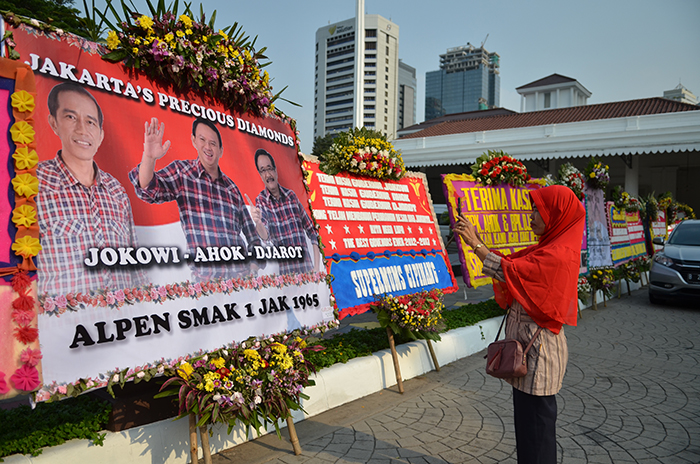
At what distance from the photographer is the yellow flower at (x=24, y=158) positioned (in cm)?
235

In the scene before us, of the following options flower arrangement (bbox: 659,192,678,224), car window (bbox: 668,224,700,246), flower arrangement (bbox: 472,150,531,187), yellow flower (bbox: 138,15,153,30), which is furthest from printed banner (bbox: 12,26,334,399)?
flower arrangement (bbox: 659,192,678,224)

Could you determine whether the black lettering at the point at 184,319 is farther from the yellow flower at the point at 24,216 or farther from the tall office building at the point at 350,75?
the tall office building at the point at 350,75

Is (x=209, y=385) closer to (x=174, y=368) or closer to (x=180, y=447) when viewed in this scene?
(x=174, y=368)

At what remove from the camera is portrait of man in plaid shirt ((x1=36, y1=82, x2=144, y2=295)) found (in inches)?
97.9

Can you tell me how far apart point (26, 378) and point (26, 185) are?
0.95m

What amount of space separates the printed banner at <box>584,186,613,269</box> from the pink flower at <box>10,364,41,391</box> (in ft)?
32.1

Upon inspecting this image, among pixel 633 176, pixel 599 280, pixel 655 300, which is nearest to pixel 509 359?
pixel 599 280

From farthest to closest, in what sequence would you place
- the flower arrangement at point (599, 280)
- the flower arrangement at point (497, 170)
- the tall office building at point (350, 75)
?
→ 1. the tall office building at point (350, 75)
2. the flower arrangement at point (599, 280)
3. the flower arrangement at point (497, 170)

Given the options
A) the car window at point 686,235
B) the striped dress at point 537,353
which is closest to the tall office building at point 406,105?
the car window at point 686,235

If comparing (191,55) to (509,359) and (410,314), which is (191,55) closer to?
(509,359)

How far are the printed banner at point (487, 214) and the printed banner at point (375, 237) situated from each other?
412 millimetres

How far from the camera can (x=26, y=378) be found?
228cm

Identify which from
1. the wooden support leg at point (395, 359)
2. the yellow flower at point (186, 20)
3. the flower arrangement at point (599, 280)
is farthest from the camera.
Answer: the flower arrangement at point (599, 280)

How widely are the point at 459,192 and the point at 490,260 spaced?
413cm
